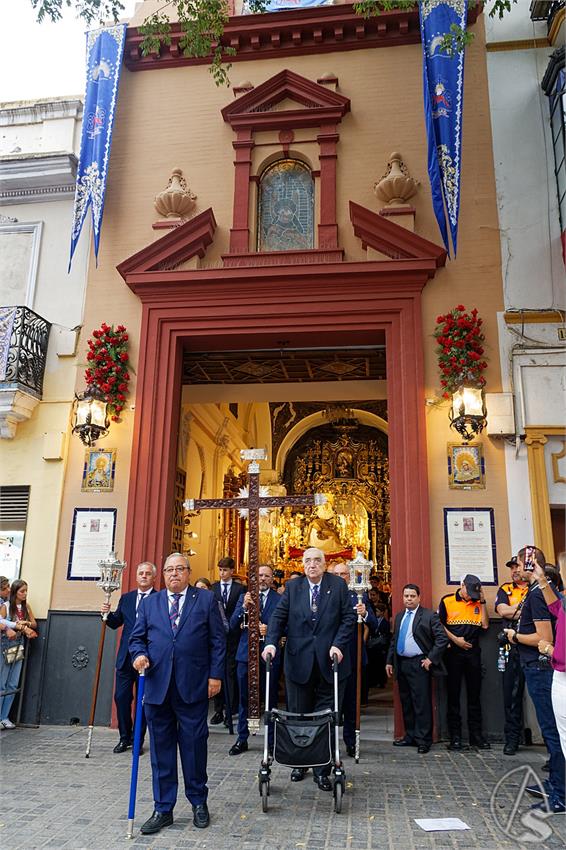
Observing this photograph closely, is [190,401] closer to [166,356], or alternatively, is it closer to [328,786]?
[166,356]

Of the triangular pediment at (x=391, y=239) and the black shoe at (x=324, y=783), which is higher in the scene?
the triangular pediment at (x=391, y=239)

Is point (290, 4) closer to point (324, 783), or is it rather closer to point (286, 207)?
point (286, 207)

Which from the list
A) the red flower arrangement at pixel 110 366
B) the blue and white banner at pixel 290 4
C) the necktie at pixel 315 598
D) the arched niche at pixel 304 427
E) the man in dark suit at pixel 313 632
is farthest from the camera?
the arched niche at pixel 304 427

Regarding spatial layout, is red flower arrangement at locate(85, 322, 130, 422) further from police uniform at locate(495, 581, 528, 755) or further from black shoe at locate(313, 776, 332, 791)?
police uniform at locate(495, 581, 528, 755)

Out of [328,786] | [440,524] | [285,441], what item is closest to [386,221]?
[440,524]

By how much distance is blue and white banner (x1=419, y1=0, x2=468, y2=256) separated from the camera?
896 centimetres

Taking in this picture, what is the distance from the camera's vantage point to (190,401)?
12.3 meters

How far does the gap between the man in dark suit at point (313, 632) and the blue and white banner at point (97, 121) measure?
20.7 feet

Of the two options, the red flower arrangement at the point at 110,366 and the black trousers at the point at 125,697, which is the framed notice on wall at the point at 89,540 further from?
the black trousers at the point at 125,697

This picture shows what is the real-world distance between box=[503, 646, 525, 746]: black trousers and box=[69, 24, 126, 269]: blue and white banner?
308 inches

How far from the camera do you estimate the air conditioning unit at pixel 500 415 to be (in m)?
8.51

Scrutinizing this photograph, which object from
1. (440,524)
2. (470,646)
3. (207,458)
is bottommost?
(470,646)

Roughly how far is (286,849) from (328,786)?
124 centimetres

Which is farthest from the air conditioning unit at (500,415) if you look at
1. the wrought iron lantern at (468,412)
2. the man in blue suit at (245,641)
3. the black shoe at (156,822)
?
the black shoe at (156,822)
